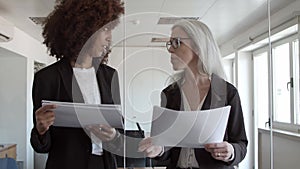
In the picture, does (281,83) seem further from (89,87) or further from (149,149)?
(89,87)

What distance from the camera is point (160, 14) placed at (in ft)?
6.27

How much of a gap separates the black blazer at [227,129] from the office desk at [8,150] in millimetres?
1313

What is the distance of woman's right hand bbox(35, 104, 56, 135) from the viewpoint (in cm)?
110

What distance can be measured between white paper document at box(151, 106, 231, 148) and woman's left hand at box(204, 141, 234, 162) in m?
0.02

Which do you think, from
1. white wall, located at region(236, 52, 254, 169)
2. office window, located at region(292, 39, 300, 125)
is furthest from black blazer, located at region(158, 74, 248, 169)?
office window, located at region(292, 39, 300, 125)

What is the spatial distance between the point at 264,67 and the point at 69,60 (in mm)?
1577

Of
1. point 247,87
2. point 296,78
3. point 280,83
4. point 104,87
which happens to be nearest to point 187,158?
point 104,87

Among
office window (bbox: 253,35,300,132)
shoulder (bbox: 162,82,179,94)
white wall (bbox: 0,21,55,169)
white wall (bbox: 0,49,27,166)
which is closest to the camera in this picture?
shoulder (bbox: 162,82,179,94)

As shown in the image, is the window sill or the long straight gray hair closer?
the long straight gray hair

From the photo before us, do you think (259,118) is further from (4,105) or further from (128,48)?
(4,105)

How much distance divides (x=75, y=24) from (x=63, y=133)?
0.47 m

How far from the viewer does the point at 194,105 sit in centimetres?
130

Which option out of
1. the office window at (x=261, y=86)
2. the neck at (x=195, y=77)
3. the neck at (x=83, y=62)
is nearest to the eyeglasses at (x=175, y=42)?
the neck at (x=195, y=77)

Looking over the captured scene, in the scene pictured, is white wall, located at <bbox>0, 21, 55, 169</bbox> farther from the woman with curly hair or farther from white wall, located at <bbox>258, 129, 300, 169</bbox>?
white wall, located at <bbox>258, 129, 300, 169</bbox>
